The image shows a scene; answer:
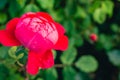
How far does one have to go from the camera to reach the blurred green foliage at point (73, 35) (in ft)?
5.66

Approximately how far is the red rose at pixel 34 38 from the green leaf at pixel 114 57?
3.70ft

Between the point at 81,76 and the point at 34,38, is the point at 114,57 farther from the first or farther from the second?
the point at 34,38

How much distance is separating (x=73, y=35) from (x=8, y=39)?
3.25 ft

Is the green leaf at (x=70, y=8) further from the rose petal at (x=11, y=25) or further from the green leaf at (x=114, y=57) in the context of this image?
the rose petal at (x=11, y=25)

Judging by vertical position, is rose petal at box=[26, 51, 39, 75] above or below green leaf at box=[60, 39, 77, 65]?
above

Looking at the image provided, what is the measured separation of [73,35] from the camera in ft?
7.38

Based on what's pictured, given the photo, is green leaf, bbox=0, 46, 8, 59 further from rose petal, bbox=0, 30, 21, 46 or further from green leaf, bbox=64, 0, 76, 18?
green leaf, bbox=64, 0, 76, 18

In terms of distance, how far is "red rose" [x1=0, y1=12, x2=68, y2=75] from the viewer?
4.14 ft

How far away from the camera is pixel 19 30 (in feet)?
4.21

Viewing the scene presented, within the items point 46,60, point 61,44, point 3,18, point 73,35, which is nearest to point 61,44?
point 61,44

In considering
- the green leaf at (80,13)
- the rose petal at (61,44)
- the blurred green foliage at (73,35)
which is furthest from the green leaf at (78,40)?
the rose petal at (61,44)

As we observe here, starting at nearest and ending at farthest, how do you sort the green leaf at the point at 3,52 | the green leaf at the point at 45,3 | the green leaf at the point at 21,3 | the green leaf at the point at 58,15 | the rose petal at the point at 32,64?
the rose petal at the point at 32,64 → the green leaf at the point at 3,52 → the green leaf at the point at 21,3 → the green leaf at the point at 45,3 → the green leaf at the point at 58,15

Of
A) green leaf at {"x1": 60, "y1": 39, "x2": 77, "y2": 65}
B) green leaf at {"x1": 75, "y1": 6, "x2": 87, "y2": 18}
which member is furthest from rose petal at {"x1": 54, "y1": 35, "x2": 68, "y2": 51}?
green leaf at {"x1": 75, "y1": 6, "x2": 87, "y2": 18}

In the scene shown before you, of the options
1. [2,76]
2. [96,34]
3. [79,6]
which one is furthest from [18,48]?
[96,34]
